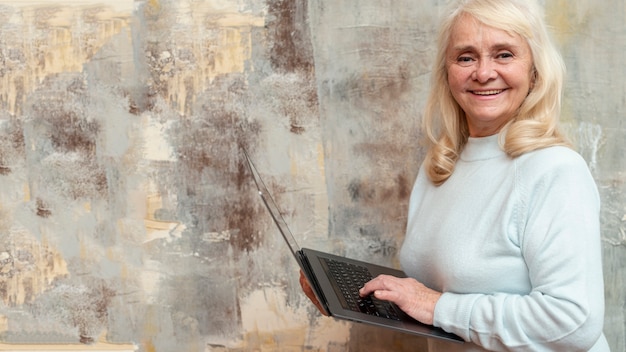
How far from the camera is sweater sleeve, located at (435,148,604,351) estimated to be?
3.99 ft

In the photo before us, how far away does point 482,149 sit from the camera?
149 centimetres

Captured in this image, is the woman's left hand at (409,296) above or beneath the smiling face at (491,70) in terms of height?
beneath

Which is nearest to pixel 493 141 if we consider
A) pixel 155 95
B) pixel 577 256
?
pixel 577 256

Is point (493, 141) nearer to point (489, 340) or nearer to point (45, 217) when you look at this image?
point (489, 340)

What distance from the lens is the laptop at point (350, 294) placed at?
1.33 metres

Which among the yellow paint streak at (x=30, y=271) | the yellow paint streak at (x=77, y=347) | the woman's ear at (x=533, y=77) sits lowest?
the yellow paint streak at (x=77, y=347)

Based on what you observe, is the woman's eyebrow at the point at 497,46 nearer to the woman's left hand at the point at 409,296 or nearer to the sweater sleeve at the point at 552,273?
the sweater sleeve at the point at 552,273

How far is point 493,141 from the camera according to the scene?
4.80 ft

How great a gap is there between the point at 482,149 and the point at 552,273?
353 mm

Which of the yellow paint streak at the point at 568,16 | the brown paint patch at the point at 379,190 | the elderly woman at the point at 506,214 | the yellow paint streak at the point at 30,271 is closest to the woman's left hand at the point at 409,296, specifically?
the elderly woman at the point at 506,214

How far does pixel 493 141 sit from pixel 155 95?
44.7 inches

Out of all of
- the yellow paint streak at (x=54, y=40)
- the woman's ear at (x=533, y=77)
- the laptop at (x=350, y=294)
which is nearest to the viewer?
the laptop at (x=350, y=294)

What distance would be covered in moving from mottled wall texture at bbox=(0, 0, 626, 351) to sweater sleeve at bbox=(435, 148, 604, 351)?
2.78 ft

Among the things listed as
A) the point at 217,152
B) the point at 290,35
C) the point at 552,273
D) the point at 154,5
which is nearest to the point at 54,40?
the point at 154,5
